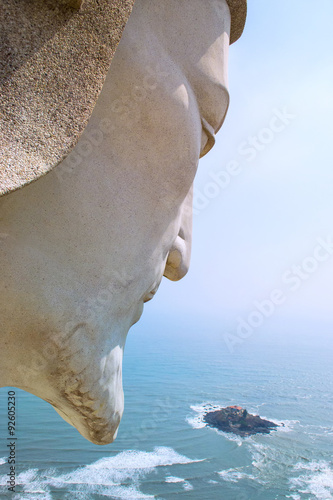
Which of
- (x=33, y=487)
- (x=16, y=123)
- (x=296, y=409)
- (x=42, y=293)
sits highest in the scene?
(x=16, y=123)

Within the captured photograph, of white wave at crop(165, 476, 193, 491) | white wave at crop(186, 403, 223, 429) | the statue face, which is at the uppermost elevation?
the statue face

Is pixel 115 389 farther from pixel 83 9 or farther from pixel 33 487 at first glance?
pixel 33 487

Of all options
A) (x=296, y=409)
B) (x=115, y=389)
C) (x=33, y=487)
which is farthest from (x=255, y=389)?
(x=115, y=389)

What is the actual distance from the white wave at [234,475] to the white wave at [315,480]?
10.1 ft

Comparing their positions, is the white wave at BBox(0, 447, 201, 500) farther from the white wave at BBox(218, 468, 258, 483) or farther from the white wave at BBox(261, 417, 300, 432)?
the white wave at BBox(261, 417, 300, 432)

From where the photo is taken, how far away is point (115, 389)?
1956 mm

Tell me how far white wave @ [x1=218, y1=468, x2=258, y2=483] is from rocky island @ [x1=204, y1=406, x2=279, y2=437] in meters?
5.03

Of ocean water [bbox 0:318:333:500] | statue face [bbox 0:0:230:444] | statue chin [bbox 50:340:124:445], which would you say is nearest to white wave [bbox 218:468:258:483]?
ocean water [bbox 0:318:333:500]

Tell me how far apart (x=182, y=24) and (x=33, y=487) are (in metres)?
31.9

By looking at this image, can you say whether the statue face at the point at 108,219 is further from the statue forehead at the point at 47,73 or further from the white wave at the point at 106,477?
the white wave at the point at 106,477

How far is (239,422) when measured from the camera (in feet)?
126

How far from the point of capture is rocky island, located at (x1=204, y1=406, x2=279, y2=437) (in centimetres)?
3769

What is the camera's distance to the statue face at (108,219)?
1.58 metres

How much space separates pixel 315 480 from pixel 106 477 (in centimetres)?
1512
